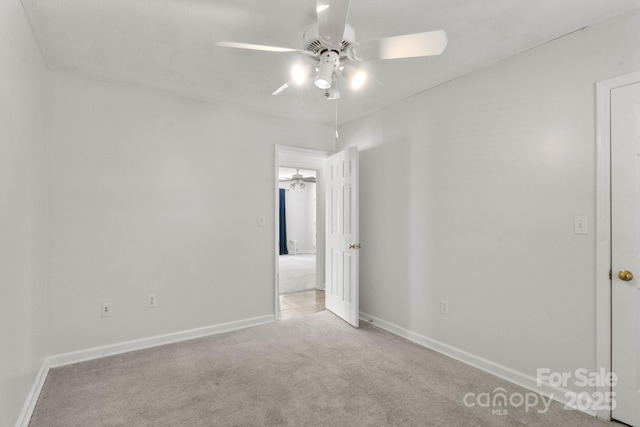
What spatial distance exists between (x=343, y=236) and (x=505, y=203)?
173 centimetres

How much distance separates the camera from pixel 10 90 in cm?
163

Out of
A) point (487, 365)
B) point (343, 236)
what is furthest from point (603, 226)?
point (343, 236)

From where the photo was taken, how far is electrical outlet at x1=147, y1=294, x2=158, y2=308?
2963 mm

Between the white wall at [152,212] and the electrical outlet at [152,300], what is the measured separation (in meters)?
0.04

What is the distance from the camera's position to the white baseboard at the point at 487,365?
210 cm

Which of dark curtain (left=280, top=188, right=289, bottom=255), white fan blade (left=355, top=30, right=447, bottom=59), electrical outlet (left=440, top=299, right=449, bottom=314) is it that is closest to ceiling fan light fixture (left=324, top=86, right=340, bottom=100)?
white fan blade (left=355, top=30, right=447, bottom=59)

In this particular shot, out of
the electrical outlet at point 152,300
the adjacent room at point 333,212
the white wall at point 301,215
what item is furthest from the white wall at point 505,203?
the white wall at point 301,215

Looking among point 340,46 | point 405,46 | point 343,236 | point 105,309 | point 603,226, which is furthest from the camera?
point 343,236

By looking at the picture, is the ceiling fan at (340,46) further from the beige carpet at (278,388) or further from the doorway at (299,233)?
the beige carpet at (278,388)

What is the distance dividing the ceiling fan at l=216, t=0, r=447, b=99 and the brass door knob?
169 centimetres

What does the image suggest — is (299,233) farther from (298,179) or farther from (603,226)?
(603,226)

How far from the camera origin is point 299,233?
10.1 metres

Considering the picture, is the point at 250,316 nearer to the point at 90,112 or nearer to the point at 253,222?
the point at 253,222

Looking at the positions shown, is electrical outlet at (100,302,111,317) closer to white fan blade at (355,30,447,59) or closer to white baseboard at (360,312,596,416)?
white baseboard at (360,312,596,416)
